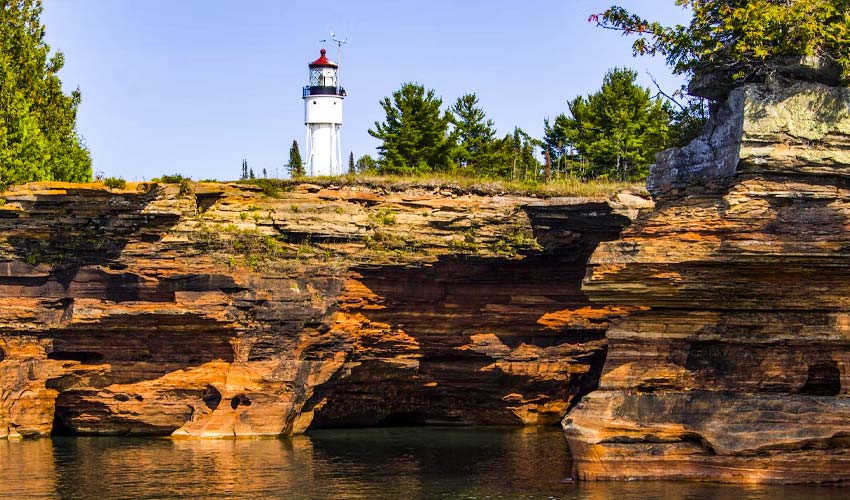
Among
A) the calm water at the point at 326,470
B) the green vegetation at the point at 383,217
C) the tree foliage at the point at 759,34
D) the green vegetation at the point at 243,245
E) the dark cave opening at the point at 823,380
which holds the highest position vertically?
the tree foliage at the point at 759,34

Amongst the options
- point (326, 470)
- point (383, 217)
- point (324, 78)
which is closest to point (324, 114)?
point (324, 78)

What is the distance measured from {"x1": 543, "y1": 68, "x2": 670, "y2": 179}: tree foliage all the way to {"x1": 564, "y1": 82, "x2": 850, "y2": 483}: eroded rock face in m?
23.5

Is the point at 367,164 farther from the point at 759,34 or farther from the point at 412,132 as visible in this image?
the point at 759,34

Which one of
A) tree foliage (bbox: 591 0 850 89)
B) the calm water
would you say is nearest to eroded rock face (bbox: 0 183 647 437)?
the calm water

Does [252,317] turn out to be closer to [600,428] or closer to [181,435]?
[181,435]

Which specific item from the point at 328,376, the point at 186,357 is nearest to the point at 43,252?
the point at 186,357

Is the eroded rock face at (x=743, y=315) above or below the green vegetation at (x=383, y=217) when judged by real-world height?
below

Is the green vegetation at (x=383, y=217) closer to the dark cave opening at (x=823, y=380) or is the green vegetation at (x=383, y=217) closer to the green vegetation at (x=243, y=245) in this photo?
the green vegetation at (x=243, y=245)

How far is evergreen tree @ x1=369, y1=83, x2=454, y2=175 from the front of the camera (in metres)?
53.6

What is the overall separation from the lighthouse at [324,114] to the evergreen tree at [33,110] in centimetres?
913

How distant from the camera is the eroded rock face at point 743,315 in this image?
98.4 ft

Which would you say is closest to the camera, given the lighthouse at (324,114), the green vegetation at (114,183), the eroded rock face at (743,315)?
the eroded rock face at (743,315)

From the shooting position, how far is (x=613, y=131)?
5591 cm

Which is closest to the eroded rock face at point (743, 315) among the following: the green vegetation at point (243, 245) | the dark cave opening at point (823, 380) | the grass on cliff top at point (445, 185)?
the dark cave opening at point (823, 380)
